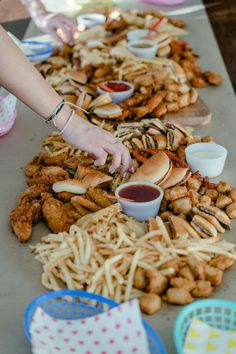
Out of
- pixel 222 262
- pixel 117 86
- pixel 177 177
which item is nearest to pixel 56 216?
pixel 177 177

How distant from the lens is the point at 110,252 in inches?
83.4

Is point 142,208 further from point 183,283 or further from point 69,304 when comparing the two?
point 69,304

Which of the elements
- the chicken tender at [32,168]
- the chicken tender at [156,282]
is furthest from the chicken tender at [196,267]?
the chicken tender at [32,168]

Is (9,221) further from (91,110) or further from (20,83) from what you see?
(91,110)

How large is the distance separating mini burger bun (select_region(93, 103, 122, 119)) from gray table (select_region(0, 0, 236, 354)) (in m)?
0.32

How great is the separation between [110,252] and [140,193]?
43cm

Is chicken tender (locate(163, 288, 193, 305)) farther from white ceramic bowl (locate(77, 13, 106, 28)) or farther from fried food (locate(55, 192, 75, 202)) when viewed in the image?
white ceramic bowl (locate(77, 13, 106, 28))

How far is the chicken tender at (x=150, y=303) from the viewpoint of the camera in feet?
6.30

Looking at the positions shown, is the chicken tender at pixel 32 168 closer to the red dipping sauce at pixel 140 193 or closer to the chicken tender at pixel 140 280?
the red dipping sauce at pixel 140 193

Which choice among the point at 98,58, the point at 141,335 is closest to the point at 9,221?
the point at 141,335

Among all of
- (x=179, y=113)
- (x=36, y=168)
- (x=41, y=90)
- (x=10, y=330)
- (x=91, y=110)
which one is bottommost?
(x=179, y=113)

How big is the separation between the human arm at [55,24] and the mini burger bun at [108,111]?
1.30 metres

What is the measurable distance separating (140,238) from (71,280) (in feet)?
1.07

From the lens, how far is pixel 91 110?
11.1ft
